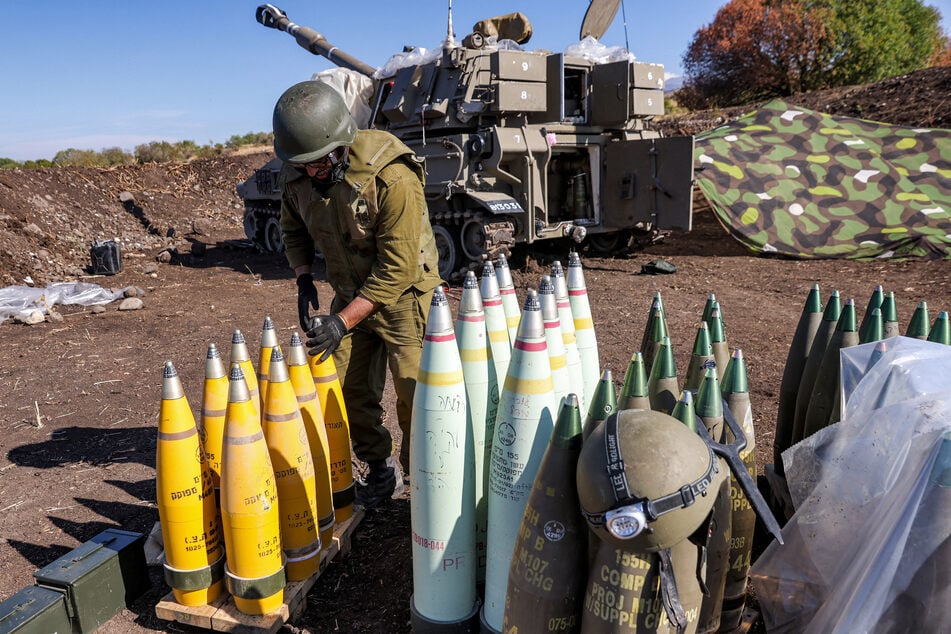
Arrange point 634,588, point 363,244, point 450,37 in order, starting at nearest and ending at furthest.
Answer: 1. point 634,588
2. point 363,244
3. point 450,37

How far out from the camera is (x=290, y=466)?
2.50m

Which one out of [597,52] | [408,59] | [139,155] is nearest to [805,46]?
[597,52]

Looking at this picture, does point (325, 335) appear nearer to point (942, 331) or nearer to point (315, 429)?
point (315, 429)

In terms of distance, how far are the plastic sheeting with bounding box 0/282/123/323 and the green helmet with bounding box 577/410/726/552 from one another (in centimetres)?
812

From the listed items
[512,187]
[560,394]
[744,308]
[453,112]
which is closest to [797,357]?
[560,394]

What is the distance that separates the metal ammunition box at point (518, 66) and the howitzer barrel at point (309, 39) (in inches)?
109

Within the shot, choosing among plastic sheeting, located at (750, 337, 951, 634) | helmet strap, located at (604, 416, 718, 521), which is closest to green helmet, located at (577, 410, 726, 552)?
helmet strap, located at (604, 416, 718, 521)

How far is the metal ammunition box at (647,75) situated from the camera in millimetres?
9211

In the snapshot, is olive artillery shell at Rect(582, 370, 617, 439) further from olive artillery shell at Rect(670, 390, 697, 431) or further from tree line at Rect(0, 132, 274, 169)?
tree line at Rect(0, 132, 274, 169)

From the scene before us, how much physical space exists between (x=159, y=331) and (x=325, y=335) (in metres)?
5.14

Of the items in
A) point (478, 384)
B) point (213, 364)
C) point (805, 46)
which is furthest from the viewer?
point (805, 46)

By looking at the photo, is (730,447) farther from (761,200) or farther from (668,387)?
(761,200)

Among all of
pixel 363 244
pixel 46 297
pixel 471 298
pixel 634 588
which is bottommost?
pixel 46 297

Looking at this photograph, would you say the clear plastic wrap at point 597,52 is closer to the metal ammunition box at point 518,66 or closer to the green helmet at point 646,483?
the metal ammunition box at point 518,66
